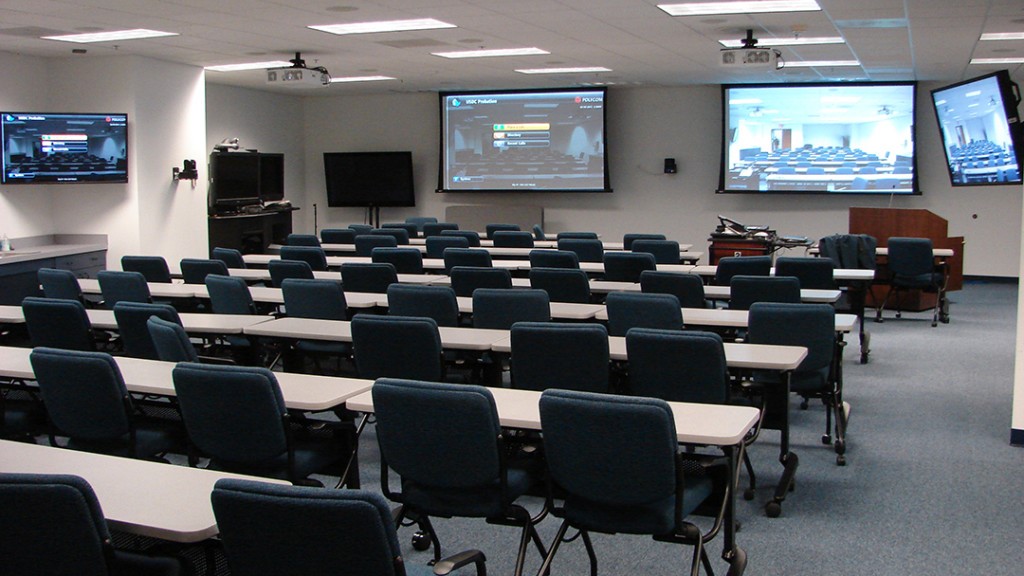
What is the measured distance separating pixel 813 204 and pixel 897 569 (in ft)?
40.0

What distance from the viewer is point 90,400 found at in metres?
3.87

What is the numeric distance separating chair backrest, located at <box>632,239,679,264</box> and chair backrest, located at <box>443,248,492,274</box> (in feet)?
6.88

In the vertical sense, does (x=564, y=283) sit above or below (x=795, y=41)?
below

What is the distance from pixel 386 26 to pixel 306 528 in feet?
26.6

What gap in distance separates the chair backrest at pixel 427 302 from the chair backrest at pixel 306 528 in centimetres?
364

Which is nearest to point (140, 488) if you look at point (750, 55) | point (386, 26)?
point (386, 26)

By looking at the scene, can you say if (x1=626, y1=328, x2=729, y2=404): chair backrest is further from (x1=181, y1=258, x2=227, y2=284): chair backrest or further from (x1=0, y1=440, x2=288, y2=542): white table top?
(x1=181, y1=258, x2=227, y2=284): chair backrest

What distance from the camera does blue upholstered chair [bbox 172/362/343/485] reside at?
11.4ft

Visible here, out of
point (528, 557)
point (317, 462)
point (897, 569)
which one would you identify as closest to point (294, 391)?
point (317, 462)

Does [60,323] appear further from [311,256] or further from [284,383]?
[311,256]

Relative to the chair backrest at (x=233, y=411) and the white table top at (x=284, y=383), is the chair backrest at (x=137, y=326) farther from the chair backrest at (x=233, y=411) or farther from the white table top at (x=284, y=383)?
the chair backrest at (x=233, y=411)

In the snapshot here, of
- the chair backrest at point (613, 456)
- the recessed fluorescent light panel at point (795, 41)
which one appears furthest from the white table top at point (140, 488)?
the recessed fluorescent light panel at point (795, 41)

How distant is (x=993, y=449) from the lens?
18.4 feet

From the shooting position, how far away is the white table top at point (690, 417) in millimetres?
3209
